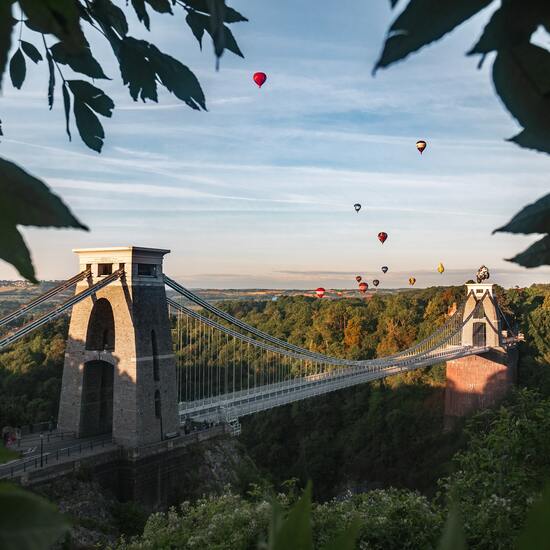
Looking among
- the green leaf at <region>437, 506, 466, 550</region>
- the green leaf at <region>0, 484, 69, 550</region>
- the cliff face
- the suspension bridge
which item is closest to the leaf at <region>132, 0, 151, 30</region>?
the green leaf at <region>0, 484, 69, 550</region>

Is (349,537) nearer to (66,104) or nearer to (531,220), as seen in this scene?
(531,220)

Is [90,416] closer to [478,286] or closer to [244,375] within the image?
[244,375]

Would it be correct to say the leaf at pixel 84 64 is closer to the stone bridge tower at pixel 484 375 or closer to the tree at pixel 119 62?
the tree at pixel 119 62

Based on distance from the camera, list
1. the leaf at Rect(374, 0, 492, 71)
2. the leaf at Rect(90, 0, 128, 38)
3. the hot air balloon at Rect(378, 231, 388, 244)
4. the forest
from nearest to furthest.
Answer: the leaf at Rect(374, 0, 492, 71)
the leaf at Rect(90, 0, 128, 38)
the forest
the hot air balloon at Rect(378, 231, 388, 244)

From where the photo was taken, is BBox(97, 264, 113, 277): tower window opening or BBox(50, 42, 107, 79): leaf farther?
BBox(97, 264, 113, 277): tower window opening

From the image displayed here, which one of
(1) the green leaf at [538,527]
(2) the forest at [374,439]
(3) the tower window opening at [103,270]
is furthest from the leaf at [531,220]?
(3) the tower window opening at [103,270]

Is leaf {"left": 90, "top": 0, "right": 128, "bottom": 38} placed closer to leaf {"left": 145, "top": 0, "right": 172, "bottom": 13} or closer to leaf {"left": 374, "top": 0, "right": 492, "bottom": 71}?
leaf {"left": 145, "top": 0, "right": 172, "bottom": 13}
